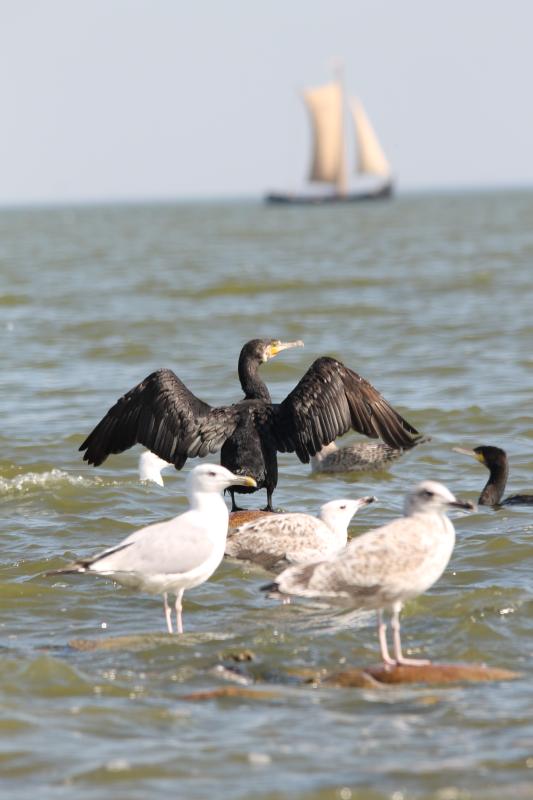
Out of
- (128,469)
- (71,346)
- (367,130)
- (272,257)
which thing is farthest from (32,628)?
(367,130)

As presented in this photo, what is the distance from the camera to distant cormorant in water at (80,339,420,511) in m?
10.3

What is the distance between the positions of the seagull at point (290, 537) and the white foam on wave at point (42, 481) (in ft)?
11.3

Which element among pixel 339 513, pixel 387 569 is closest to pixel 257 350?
pixel 339 513

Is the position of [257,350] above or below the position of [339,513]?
above

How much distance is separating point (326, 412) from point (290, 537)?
5.80 ft

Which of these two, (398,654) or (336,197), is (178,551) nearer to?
(398,654)

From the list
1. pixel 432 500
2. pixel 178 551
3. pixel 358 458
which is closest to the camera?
pixel 432 500

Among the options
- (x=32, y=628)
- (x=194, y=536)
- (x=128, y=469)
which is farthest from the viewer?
(x=128, y=469)

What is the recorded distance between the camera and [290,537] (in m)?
8.84

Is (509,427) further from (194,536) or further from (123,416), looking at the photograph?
(194,536)

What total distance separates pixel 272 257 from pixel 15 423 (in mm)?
33145

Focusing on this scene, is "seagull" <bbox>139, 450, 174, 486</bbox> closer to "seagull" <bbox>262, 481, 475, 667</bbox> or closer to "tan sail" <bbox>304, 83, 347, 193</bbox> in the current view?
"seagull" <bbox>262, 481, 475, 667</bbox>

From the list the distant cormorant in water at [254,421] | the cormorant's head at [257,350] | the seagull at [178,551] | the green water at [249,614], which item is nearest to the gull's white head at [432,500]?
the green water at [249,614]

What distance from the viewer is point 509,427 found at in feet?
47.8
